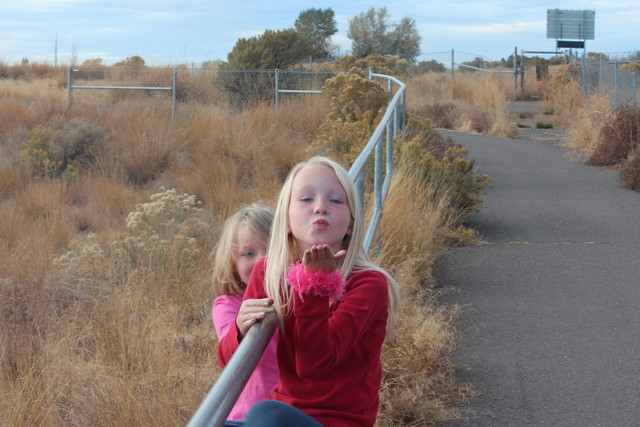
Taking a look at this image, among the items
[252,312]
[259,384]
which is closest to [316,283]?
[252,312]

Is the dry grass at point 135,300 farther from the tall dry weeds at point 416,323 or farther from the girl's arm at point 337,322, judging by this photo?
the girl's arm at point 337,322

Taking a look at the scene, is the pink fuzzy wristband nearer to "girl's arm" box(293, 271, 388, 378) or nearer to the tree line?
"girl's arm" box(293, 271, 388, 378)

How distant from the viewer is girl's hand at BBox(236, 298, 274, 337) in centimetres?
213

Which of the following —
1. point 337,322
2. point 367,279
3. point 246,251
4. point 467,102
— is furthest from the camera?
point 467,102

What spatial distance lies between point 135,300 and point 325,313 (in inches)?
138

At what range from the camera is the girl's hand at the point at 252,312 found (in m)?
2.13

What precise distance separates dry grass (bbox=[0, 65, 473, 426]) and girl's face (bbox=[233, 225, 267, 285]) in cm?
74

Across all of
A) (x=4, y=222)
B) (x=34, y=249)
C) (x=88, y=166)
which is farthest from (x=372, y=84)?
(x=34, y=249)

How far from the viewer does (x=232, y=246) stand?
10.6 ft

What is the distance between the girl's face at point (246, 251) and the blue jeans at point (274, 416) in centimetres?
100

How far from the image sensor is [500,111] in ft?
75.7

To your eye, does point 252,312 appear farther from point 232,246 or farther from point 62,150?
point 62,150

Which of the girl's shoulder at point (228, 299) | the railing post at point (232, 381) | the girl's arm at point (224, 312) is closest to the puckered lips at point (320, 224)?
the railing post at point (232, 381)

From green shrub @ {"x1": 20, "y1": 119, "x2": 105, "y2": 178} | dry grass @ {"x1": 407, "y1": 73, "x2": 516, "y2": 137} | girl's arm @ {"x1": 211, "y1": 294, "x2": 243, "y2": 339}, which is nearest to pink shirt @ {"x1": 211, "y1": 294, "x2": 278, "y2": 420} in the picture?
girl's arm @ {"x1": 211, "y1": 294, "x2": 243, "y2": 339}
